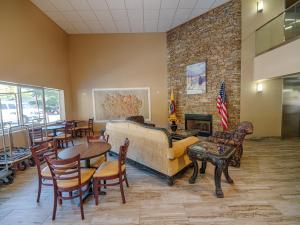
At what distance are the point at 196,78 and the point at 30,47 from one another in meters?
6.07

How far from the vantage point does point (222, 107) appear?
5660mm

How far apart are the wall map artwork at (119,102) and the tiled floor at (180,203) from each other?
457cm

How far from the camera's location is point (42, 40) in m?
5.57

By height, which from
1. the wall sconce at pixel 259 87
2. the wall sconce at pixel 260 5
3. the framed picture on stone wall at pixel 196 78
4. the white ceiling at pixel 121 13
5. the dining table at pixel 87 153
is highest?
the white ceiling at pixel 121 13

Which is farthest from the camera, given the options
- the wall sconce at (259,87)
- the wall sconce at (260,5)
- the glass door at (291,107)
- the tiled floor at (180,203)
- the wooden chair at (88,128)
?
the wooden chair at (88,128)

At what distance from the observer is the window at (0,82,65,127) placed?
163 inches

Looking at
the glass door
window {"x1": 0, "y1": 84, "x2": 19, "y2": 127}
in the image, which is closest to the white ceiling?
window {"x1": 0, "y1": 84, "x2": 19, "y2": 127}

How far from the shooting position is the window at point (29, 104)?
4152 millimetres

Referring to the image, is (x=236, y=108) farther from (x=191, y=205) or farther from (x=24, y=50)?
(x=24, y=50)

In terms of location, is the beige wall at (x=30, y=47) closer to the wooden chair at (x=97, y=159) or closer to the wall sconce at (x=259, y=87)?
the wooden chair at (x=97, y=159)

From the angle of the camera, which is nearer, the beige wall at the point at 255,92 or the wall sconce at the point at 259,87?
the beige wall at the point at 255,92

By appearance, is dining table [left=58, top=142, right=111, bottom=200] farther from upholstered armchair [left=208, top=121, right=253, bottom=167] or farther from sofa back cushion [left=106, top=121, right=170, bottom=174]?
upholstered armchair [left=208, top=121, right=253, bottom=167]

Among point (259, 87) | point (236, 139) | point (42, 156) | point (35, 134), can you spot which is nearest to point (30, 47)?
point (35, 134)

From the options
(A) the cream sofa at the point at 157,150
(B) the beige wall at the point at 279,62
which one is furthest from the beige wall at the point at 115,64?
(A) the cream sofa at the point at 157,150
